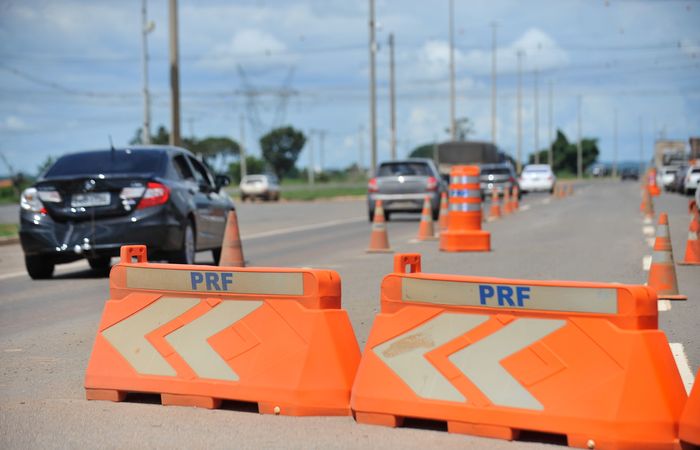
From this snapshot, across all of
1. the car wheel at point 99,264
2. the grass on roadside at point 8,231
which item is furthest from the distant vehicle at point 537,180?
the car wheel at point 99,264

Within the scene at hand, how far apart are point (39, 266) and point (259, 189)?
48.3m

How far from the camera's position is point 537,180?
65625 mm

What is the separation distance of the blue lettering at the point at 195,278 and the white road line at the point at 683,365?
288 cm

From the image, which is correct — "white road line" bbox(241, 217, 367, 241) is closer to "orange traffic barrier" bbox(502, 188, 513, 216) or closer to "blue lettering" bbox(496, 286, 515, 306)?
"orange traffic barrier" bbox(502, 188, 513, 216)

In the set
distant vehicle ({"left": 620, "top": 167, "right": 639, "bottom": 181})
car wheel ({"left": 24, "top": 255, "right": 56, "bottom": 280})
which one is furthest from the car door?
distant vehicle ({"left": 620, "top": 167, "right": 639, "bottom": 181})

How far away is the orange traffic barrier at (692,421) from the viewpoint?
524 centimetres

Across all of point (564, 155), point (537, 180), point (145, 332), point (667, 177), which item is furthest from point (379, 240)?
point (564, 155)

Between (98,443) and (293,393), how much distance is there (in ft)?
3.44

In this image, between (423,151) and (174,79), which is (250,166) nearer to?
(423,151)

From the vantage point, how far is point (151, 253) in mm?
14352

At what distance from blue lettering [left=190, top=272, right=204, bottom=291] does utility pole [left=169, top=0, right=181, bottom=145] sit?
2267 cm

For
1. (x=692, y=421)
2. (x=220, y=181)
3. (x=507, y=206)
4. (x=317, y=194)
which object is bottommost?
(x=317, y=194)

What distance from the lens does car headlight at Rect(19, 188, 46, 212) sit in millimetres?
14109

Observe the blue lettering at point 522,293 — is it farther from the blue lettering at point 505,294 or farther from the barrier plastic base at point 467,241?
the barrier plastic base at point 467,241
